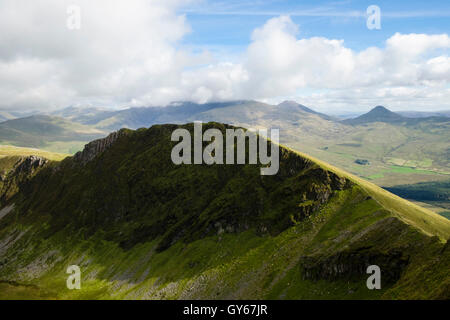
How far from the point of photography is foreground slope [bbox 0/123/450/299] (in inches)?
3324

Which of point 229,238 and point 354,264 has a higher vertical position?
point 354,264

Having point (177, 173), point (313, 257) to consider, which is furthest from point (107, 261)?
point (313, 257)

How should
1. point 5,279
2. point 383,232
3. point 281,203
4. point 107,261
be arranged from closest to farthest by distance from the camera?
point 383,232, point 281,203, point 107,261, point 5,279

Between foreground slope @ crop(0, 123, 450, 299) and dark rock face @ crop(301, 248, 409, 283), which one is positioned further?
foreground slope @ crop(0, 123, 450, 299)

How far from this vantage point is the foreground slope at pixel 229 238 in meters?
84.4

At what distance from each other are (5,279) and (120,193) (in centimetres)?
7148

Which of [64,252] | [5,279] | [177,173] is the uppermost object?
[177,173]

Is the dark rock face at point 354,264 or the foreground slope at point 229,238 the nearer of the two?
the dark rock face at point 354,264

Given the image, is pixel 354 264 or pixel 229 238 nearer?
pixel 354 264

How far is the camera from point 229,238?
130 meters

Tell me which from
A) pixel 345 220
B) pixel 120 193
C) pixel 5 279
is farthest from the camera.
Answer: pixel 120 193

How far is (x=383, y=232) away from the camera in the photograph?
3551 inches
